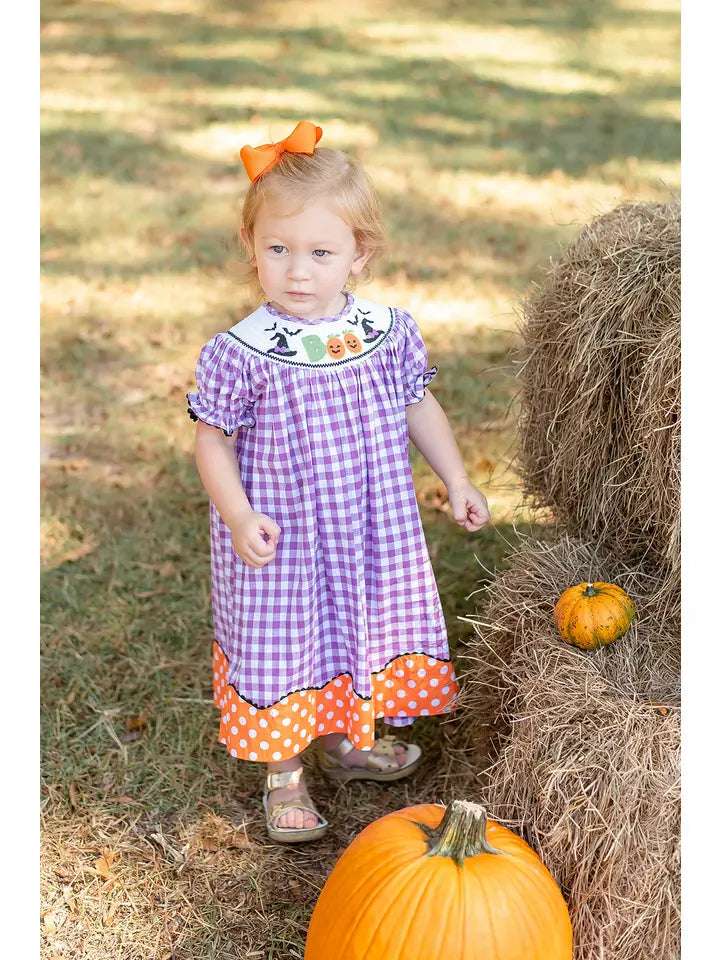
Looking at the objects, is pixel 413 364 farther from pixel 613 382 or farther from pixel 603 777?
pixel 603 777

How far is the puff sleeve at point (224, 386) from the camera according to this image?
2.49 metres

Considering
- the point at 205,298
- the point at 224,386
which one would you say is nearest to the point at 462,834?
the point at 224,386

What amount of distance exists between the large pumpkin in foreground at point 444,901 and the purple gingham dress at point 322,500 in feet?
1.71

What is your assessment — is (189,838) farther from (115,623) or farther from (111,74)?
(111,74)

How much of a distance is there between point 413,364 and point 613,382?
1.97 ft

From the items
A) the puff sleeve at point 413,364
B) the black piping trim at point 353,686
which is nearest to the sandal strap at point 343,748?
the black piping trim at point 353,686

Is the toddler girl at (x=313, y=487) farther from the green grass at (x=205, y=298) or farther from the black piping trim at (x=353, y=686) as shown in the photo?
the green grass at (x=205, y=298)

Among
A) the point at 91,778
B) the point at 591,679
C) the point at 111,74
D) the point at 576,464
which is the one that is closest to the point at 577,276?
the point at 576,464

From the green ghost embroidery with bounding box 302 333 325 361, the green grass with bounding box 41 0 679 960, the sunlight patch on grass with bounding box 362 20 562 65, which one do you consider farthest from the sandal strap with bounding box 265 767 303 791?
the sunlight patch on grass with bounding box 362 20 562 65

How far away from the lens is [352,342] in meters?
2.56

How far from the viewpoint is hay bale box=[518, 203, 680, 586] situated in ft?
8.73

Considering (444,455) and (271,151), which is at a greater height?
(271,151)

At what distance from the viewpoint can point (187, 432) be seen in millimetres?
4676
